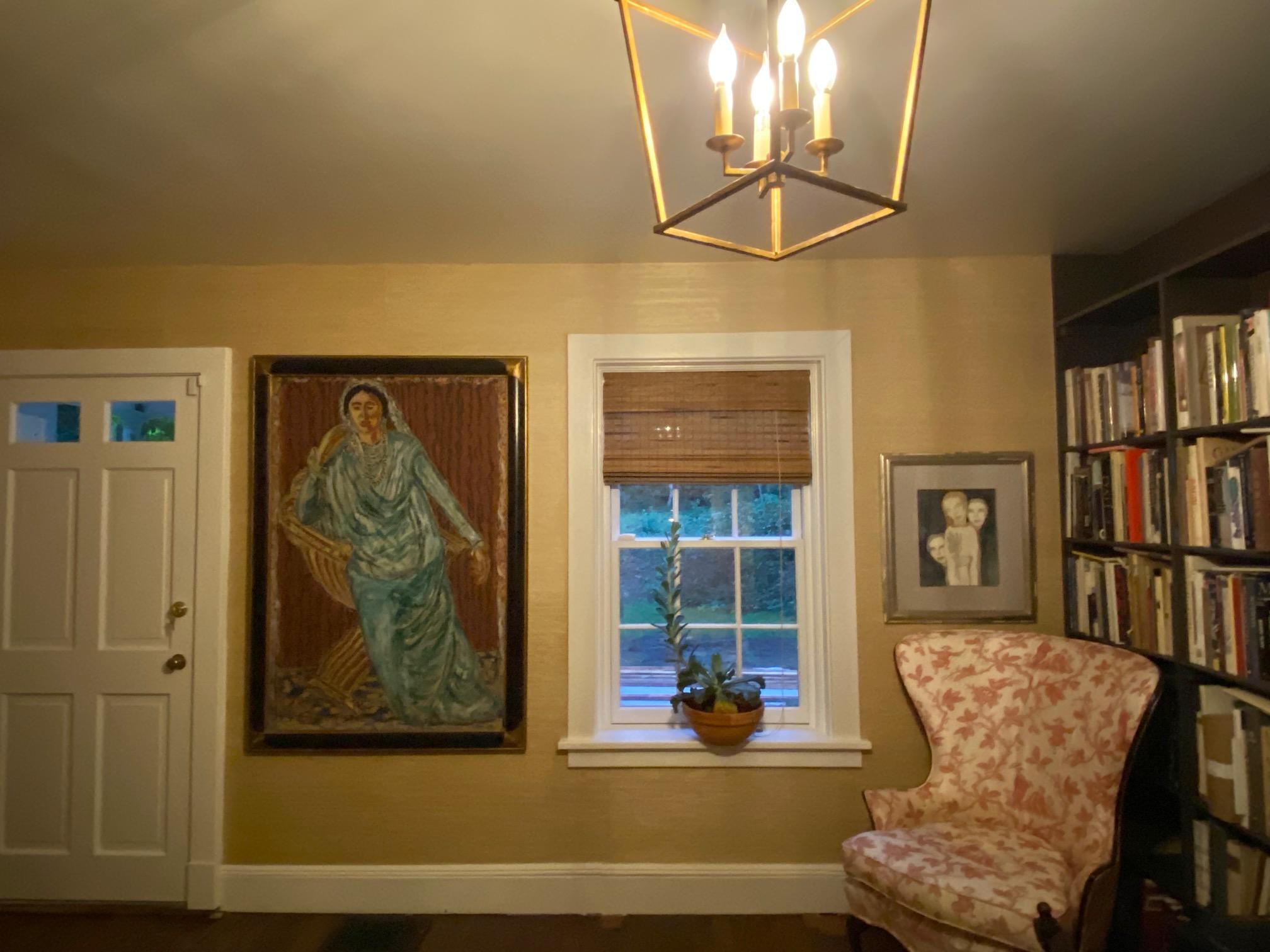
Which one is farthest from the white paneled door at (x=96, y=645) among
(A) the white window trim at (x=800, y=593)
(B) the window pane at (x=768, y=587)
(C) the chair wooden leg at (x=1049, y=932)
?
(C) the chair wooden leg at (x=1049, y=932)

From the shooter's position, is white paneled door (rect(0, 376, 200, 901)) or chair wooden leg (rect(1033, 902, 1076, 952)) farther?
white paneled door (rect(0, 376, 200, 901))

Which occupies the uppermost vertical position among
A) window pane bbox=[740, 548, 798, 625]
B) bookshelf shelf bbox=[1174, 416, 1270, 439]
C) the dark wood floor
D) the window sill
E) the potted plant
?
bookshelf shelf bbox=[1174, 416, 1270, 439]

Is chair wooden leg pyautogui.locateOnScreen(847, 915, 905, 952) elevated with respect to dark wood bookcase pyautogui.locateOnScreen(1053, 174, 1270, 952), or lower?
lower

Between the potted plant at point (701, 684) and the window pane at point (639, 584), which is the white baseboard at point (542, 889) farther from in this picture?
the window pane at point (639, 584)

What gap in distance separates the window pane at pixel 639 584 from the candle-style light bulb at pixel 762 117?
1889 millimetres

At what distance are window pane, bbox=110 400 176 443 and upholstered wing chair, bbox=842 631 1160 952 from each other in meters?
2.82

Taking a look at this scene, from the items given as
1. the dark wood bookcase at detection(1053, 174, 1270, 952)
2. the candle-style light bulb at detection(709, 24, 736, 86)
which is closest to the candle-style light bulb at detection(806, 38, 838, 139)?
the candle-style light bulb at detection(709, 24, 736, 86)

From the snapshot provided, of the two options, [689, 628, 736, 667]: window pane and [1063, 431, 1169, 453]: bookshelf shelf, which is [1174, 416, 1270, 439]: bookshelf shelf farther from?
[689, 628, 736, 667]: window pane

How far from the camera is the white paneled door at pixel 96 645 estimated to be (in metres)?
2.58

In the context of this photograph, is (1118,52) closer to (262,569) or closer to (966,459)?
(966,459)

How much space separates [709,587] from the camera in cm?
276

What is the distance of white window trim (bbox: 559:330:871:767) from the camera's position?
8.36 feet

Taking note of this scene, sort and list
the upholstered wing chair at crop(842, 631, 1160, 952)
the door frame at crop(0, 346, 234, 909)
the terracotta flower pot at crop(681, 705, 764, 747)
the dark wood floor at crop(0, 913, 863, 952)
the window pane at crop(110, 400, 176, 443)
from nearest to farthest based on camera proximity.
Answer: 1. the upholstered wing chair at crop(842, 631, 1160, 952)
2. the dark wood floor at crop(0, 913, 863, 952)
3. the terracotta flower pot at crop(681, 705, 764, 747)
4. the door frame at crop(0, 346, 234, 909)
5. the window pane at crop(110, 400, 176, 443)

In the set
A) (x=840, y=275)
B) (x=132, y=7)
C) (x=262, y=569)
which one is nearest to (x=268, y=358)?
(x=262, y=569)
